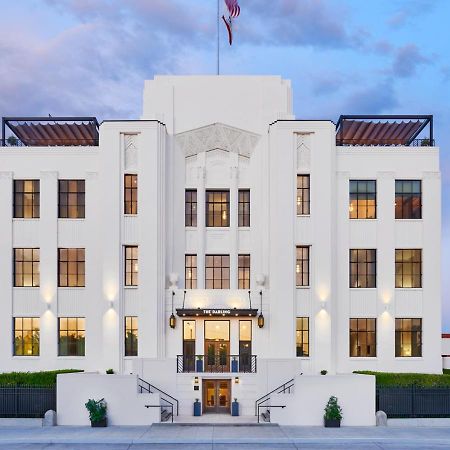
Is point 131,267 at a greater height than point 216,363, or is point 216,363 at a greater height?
point 131,267

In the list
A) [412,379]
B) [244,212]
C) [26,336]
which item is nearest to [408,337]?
[412,379]

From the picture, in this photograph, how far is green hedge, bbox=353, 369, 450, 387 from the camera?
90.3 ft

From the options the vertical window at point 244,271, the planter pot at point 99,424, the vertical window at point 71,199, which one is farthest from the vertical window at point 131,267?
the planter pot at point 99,424

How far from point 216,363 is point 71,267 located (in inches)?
390

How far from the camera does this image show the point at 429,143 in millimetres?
32000

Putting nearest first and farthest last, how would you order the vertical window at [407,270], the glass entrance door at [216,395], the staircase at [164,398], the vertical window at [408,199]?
1. the staircase at [164,398]
2. the glass entrance door at [216,395]
3. the vertical window at [407,270]
4. the vertical window at [408,199]

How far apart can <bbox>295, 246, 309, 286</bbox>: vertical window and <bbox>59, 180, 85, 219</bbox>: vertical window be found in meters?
12.7

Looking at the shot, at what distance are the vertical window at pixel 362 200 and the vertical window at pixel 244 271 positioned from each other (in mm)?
6617

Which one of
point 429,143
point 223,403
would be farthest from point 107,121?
point 429,143

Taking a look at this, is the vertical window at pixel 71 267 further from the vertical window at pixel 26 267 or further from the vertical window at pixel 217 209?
the vertical window at pixel 217 209

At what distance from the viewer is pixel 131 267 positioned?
30141 millimetres

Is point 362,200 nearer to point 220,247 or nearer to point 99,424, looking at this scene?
point 220,247

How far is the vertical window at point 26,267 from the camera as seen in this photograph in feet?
102

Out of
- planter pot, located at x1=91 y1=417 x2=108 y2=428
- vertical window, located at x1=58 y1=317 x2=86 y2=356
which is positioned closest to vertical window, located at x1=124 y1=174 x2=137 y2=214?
vertical window, located at x1=58 y1=317 x2=86 y2=356
